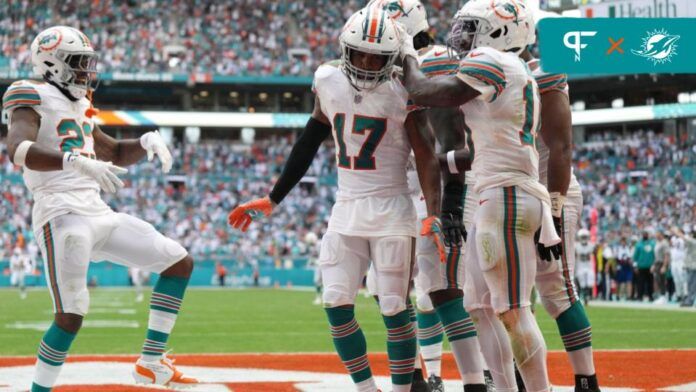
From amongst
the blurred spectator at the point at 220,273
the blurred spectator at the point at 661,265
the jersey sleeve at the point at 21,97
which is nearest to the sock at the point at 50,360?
the jersey sleeve at the point at 21,97

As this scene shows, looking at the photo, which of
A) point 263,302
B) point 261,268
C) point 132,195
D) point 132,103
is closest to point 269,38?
point 132,103

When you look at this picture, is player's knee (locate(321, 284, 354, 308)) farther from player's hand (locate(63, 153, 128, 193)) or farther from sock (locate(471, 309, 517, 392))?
player's hand (locate(63, 153, 128, 193))

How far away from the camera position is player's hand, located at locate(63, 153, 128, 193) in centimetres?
559

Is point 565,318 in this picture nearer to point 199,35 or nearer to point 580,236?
point 580,236

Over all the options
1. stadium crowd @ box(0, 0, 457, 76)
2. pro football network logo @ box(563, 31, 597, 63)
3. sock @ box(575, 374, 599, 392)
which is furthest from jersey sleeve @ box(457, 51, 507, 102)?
stadium crowd @ box(0, 0, 457, 76)

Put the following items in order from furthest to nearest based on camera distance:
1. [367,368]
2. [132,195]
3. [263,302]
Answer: [132,195], [263,302], [367,368]

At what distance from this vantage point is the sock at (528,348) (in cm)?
478

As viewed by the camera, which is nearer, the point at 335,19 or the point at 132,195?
the point at 132,195

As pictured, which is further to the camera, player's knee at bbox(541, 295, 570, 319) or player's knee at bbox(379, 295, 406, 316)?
player's knee at bbox(541, 295, 570, 319)

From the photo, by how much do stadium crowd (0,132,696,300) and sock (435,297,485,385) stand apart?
2458 cm

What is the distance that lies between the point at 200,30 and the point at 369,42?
41039 millimetres

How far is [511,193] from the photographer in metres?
4.90

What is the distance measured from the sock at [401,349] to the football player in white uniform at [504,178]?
41 centimetres

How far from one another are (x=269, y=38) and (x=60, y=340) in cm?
4068
